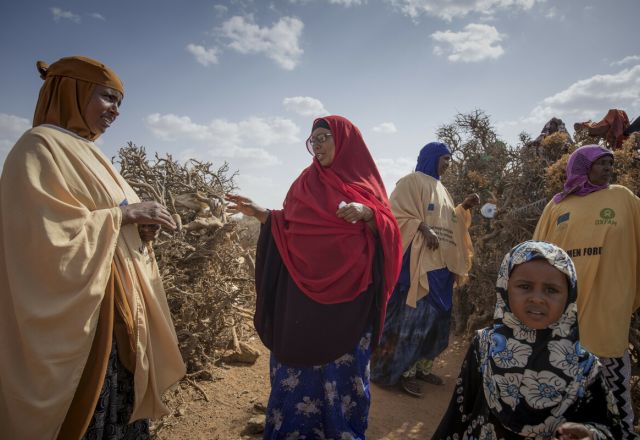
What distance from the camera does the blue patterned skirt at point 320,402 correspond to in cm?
240

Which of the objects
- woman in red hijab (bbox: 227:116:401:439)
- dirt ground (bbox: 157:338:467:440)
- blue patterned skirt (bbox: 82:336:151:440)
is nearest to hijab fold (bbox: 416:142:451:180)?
woman in red hijab (bbox: 227:116:401:439)

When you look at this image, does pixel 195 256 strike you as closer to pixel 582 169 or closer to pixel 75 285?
pixel 75 285

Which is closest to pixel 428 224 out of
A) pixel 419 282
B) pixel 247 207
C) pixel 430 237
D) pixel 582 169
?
pixel 430 237

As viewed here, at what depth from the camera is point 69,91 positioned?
1.89 meters

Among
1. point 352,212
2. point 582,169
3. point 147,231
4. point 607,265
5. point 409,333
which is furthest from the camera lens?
point 409,333

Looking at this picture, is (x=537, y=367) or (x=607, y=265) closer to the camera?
(x=537, y=367)

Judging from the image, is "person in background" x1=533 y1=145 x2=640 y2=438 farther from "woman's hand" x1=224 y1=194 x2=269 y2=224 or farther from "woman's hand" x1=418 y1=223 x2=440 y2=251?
"woman's hand" x1=224 y1=194 x2=269 y2=224

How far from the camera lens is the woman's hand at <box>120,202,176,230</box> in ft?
6.17

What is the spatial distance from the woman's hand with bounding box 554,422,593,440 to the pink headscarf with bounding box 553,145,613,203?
2.34 meters

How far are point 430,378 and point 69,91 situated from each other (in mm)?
4310

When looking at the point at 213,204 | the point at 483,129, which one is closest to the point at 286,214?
the point at 213,204

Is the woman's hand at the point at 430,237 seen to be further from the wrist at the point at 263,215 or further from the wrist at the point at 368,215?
the wrist at the point at 263,215

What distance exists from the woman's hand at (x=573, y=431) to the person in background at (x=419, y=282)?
2570mm

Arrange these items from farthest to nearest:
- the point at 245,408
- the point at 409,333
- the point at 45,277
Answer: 1. the point at 409,333
2. the point at 245,408
3. the point at 45,277
